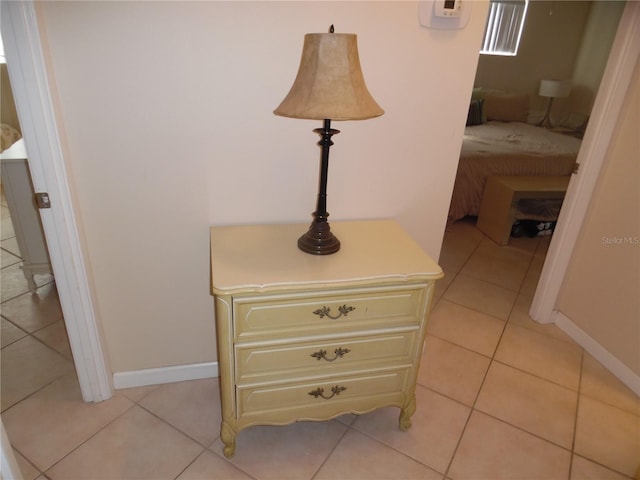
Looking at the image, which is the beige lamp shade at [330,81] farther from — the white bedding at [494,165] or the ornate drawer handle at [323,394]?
the white bedding at [494,165]

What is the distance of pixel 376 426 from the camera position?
1.73 metres

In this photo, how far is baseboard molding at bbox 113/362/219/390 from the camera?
6.05ft

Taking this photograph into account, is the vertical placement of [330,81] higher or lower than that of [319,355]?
higher

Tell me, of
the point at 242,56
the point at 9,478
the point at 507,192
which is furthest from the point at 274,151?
the point at 507,192

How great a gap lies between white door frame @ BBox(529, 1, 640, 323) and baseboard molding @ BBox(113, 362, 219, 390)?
1920 mm

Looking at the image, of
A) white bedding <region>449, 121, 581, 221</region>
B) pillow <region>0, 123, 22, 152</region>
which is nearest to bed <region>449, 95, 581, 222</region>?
white bedding <region>449, 121, 581, 221</region>

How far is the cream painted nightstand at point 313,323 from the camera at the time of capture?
1.32m

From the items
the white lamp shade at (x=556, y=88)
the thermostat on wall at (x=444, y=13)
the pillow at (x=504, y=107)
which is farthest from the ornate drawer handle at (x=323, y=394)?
the white lamp shade at (x=556, y=88)

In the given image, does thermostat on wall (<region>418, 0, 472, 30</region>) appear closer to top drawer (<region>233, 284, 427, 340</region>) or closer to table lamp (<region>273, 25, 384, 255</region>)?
table lamp (<region>273, 25, 384, 255</region>)

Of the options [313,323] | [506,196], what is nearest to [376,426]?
[313,323]

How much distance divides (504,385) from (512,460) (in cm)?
42

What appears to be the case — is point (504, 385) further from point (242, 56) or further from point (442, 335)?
point (242, 56)

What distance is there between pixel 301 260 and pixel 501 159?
2850 mm

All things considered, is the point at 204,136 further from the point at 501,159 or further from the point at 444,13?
the point at 501,159
